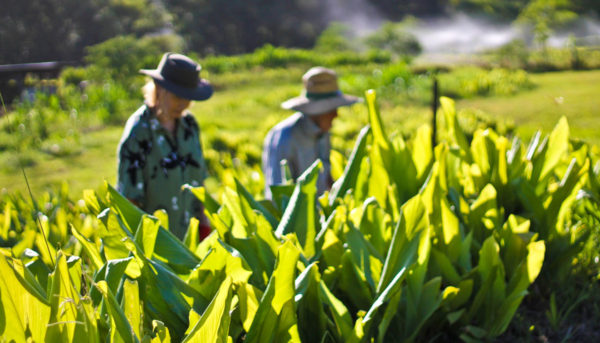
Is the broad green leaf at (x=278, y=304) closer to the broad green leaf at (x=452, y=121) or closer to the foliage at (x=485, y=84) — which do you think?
the broad green leaf at (x=452, y=121)

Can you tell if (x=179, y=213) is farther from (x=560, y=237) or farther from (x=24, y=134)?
(x=24, y=134)

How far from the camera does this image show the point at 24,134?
6.93 meters

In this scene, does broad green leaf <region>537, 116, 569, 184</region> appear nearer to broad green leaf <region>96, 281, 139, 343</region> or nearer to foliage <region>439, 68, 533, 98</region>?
broad green leaf <region>96, 281, 139, 343</region>

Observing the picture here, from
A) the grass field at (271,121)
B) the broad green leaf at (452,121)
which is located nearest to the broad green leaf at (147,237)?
the broad green leaf at (452,121)

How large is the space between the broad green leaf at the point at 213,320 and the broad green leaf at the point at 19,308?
275 mm

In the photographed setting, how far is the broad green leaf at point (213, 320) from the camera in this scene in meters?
1.01

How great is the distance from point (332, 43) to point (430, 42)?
2509 millimetres

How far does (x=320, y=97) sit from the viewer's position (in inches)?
112

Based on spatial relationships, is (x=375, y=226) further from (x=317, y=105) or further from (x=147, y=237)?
(x=317, y=105)

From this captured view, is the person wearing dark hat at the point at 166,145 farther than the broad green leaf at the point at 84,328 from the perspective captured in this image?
Yes

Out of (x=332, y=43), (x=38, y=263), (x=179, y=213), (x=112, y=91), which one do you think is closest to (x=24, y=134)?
(x=112, y=91)

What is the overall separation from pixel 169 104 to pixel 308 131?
0.66m

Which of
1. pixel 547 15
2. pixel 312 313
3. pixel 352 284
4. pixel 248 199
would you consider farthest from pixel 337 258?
pixel 547 15

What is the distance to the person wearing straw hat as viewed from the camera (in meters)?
2.80
